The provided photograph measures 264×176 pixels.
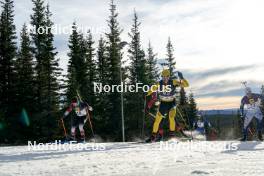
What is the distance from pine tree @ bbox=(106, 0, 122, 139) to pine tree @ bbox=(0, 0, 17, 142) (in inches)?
372

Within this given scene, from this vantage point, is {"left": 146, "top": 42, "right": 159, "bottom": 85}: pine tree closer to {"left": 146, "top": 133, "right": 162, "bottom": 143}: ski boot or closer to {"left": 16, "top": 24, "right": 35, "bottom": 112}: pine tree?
{"left": 16, "top": 24, "right": 35, "bottom": 112}: pine tree

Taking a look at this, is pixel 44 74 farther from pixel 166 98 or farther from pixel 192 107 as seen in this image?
pixel 192 107

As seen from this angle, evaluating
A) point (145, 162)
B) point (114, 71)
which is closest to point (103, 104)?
point (114, 71)

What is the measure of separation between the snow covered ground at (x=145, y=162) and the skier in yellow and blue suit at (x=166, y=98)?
126 inches

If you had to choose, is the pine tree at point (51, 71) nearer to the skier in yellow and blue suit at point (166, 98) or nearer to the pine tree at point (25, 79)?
the pine tree at point (25, 79)

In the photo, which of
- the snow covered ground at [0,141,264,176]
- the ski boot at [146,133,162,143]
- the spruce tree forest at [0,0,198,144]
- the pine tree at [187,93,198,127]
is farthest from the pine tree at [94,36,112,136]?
the snow covered ground at [0,141,264,176]

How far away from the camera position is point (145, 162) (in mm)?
8969

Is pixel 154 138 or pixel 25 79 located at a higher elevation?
pixel 25 79

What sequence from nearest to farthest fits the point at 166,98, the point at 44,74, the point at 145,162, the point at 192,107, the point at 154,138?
the point at 145,162, the point at 154,138, the point at 166,98, the point at 44,74, the point at 192,107

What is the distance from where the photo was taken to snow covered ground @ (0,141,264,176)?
785 centimetres

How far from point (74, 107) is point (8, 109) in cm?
2257

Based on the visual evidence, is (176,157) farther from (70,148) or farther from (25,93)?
(25,93)

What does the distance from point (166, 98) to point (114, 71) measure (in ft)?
88.2

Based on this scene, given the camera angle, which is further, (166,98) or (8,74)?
(8,74)
